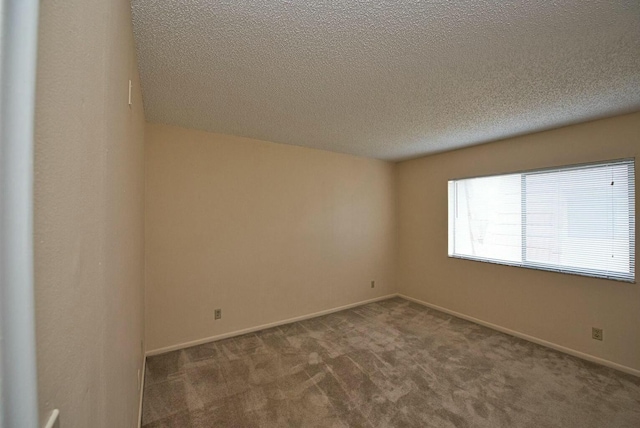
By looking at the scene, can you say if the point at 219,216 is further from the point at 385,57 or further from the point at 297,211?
the point at 385,57

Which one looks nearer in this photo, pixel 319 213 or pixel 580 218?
pixel 580 218

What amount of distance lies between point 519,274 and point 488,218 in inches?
30.3

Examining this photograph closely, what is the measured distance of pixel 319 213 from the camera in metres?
3.80

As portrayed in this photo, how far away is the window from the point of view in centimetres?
245

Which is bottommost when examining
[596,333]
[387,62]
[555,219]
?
[596,333]

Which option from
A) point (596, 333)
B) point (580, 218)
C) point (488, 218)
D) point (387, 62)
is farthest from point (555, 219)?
point (387, 62)

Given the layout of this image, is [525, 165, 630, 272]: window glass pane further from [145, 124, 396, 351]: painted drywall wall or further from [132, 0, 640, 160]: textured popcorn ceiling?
[145, 124, 396, 351]: painted drywall wall

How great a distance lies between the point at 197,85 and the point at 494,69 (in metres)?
2.10

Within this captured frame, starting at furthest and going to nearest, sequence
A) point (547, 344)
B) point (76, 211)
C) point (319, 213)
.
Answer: point (319, 213), point (547, 344), point (76, 211)

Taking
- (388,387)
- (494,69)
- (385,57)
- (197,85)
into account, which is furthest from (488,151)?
(197,85)

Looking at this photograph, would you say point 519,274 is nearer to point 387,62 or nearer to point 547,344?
A: point 547,344

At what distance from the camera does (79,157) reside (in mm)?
561

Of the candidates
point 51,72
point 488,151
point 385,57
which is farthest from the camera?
point 488,151

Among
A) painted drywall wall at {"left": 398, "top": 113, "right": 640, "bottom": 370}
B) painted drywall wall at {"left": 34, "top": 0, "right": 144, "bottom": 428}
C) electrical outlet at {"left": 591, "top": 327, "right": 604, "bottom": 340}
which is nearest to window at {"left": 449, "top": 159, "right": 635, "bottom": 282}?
painted drywall wall at {"left": 398, "top": 113, "right": 640, "bottom": 370}
